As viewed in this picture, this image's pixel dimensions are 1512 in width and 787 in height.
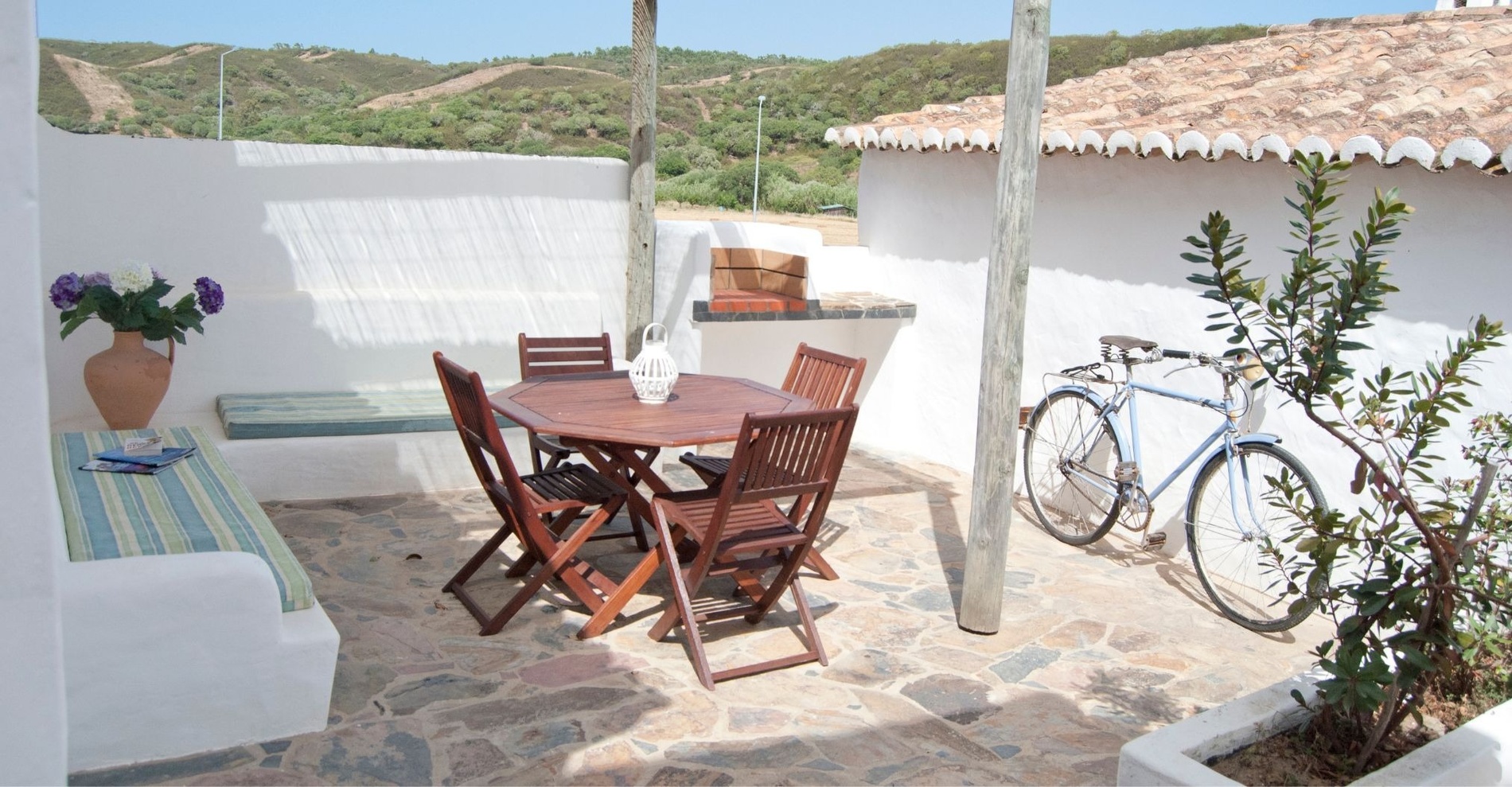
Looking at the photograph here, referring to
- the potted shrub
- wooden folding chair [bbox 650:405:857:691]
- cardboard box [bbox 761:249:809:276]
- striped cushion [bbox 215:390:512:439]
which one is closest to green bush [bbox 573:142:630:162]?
cardboard box [bbox 761:249:809:276]

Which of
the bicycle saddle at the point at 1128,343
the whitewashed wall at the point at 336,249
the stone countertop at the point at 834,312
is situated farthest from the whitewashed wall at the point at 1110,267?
the whitewashed wall at the point at 336,249

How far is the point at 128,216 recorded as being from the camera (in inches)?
248

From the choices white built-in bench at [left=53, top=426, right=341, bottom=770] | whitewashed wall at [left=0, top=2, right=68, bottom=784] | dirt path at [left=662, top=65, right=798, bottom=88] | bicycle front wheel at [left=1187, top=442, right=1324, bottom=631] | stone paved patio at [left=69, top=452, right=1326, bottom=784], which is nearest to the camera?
whitewashed wall at [left=0, top=2, right=68, bottom=784]

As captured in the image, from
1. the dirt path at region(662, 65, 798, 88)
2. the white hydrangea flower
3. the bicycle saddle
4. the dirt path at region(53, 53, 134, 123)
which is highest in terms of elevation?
the dirt path at region(662, 65, 798, 88)

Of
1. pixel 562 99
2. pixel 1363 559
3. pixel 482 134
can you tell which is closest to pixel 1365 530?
pixel 1363 559

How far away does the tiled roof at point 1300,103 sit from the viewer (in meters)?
4.80

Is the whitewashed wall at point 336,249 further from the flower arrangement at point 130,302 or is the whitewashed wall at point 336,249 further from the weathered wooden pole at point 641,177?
the flower arrangement at point 130,302

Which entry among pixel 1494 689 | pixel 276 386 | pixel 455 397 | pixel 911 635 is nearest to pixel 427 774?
pixel 455 397

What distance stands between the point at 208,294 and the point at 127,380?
0.58 meters

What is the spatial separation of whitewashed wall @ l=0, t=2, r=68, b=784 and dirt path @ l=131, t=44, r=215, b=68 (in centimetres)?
2758

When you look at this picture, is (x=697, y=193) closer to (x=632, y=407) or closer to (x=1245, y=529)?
(x=632, y=407)

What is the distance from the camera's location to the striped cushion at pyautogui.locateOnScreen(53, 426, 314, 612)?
3635mm

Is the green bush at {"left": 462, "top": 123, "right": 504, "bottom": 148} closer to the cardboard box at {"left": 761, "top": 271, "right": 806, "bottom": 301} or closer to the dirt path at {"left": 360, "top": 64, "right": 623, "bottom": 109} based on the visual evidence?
the dirt path at {"left": 360, "top": 64, "right": 623, "bottom": 109}

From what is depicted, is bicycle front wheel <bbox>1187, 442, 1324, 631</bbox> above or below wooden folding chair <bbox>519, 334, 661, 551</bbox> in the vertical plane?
below
